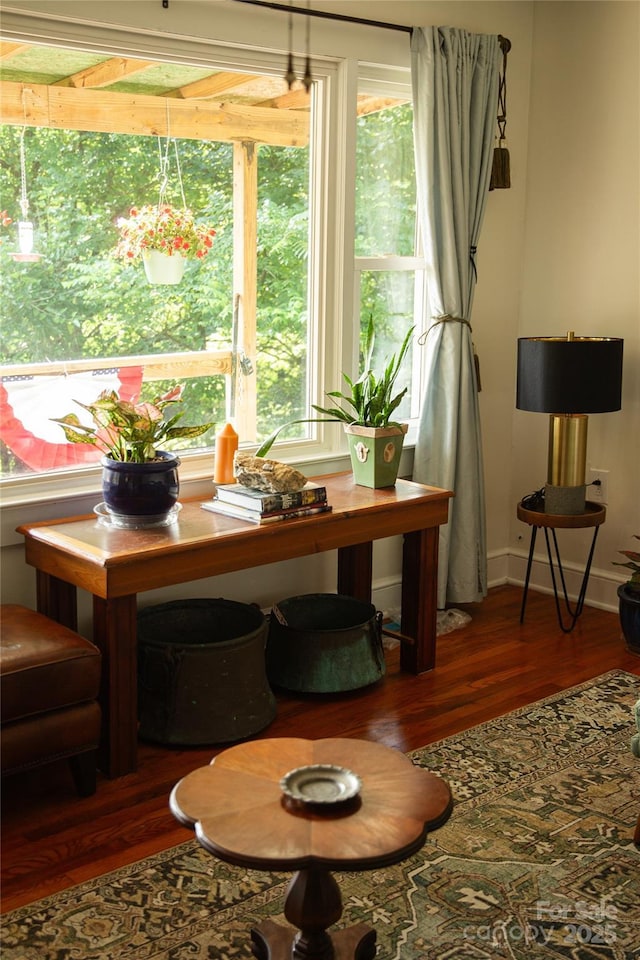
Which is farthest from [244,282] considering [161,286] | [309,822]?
[309,822]

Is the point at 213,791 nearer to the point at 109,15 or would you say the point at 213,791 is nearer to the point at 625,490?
the point at 109,15

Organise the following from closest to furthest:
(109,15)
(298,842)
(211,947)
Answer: (298,842)
(211,947)
(109,15)

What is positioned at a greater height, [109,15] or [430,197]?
[109,15]

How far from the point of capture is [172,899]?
2.43 metres

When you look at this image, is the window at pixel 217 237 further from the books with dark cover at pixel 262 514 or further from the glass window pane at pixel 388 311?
the books with dark cover at pixel 262 514

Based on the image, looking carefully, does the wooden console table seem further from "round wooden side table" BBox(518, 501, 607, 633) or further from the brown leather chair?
"round wooden side table" BBox(518, 501, 607, 633)

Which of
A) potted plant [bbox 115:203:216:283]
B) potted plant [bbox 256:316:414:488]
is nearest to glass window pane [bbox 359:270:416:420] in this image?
potted plant [bbox 256:316:414:488]

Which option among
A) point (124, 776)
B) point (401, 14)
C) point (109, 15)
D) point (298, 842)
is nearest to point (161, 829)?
point (124, 776)

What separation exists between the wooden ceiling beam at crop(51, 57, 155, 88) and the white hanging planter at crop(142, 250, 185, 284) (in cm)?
54

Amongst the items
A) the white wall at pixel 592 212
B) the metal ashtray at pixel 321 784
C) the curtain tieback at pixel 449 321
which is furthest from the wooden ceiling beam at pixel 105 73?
the metal ashtray at pixel 321 784

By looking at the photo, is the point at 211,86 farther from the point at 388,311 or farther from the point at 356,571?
the point at 356,571

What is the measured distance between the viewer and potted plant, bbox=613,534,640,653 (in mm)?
3992

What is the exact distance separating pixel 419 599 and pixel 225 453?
87 cm

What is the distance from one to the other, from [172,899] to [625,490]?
270 centimetres
